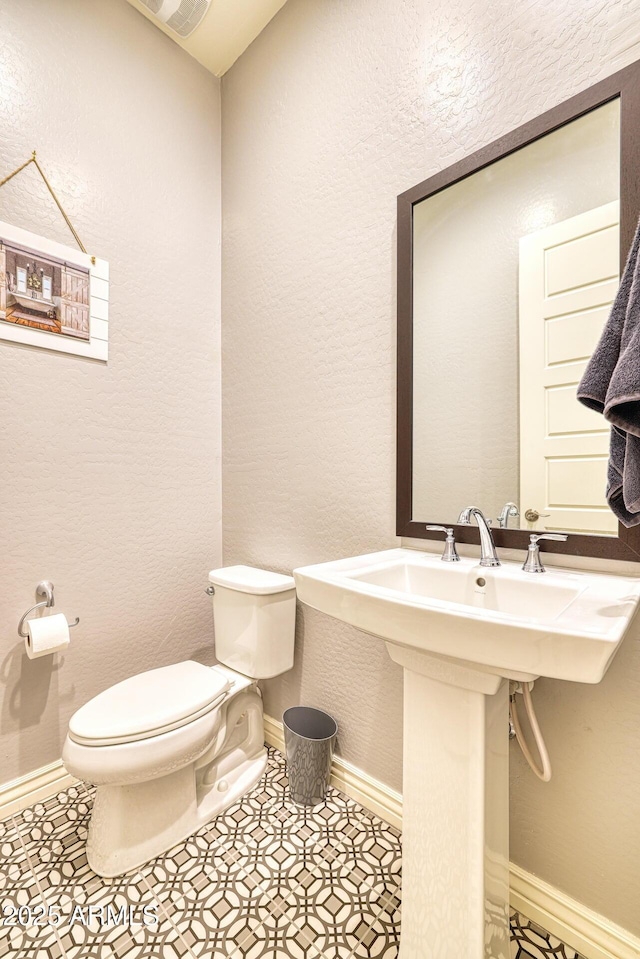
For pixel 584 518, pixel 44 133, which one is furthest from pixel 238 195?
pixel 584 518

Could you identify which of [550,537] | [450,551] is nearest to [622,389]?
[550,537]

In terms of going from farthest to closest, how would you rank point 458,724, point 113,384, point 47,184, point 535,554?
point 113,384, point 47,184, point 535,554, point 458,724

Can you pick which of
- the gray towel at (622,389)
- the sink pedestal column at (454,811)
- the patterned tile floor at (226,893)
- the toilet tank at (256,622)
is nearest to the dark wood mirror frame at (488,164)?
the gray towel at (622,389)

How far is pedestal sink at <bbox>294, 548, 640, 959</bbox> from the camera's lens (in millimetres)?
703

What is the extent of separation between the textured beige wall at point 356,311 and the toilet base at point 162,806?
300mm

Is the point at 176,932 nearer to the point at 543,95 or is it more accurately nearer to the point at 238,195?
the point at 543,95

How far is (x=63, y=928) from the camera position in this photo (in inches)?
40.1

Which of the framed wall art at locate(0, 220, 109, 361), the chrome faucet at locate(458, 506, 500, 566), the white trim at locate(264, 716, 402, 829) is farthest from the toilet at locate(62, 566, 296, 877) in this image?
the framed wall art at locate(0, 220, 109, 361)

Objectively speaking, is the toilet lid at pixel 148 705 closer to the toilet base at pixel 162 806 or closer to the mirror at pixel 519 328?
the toilet base at pixel 162 806

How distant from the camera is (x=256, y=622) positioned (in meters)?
1.52

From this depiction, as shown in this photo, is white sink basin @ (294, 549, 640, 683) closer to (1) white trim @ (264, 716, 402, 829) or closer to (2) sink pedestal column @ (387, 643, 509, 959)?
(2) sink pedestal column @ (387, 643, 509, 959)

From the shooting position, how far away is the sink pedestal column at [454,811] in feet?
2.60

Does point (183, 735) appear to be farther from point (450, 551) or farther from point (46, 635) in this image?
point (450, 551)

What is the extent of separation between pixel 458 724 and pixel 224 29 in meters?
2.58
